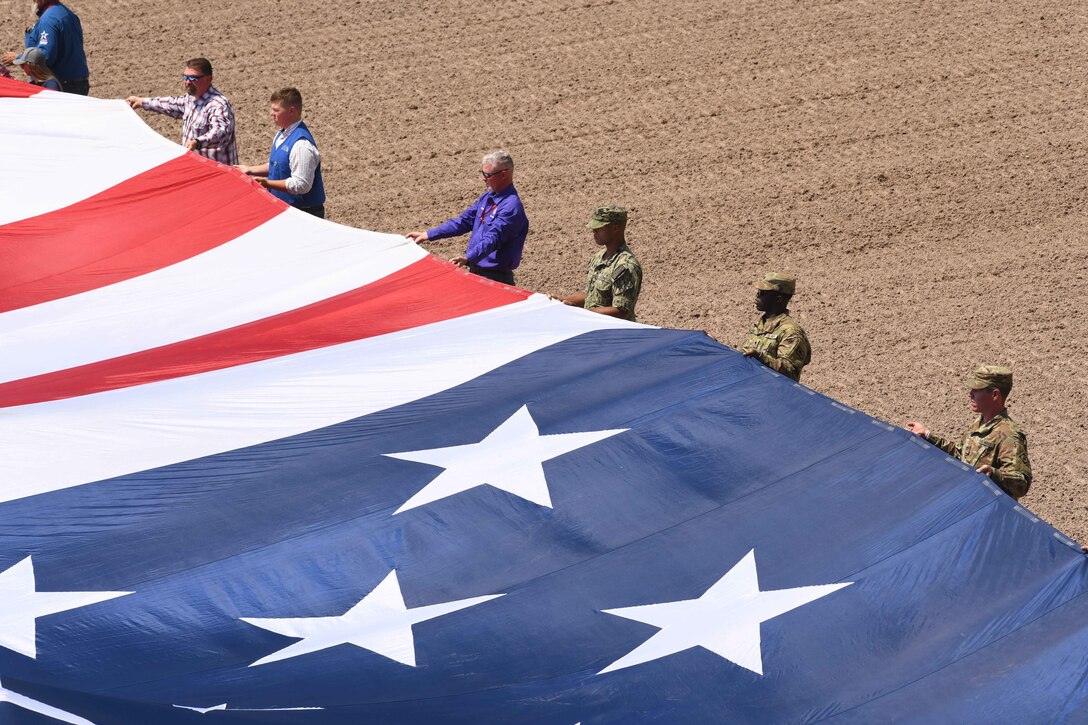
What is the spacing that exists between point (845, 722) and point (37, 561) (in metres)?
2.63

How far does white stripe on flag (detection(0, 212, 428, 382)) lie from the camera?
604 cm

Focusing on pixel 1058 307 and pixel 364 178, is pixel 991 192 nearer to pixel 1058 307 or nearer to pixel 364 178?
pixel 1058 307

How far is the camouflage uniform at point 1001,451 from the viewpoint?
17.8 feet

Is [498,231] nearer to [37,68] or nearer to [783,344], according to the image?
[783,344]

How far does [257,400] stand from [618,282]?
203 cm

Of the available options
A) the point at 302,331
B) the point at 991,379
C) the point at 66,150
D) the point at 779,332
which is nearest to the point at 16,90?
the point at 66,150

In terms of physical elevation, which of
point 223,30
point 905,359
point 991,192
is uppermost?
point 223,30

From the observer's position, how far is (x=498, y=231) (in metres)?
6.97

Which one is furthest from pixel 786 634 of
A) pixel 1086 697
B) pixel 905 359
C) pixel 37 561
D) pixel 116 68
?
pixel 116 68

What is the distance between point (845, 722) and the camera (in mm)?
3693

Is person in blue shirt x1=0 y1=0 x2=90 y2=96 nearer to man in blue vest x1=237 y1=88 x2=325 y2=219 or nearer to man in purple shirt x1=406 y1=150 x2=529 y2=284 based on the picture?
man in blue vest x1=237 y1=88 x2=325 y2=219

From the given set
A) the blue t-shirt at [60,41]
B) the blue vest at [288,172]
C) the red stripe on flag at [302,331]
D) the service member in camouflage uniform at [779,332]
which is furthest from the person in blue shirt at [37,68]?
the service member in camouflage uniform at [779,332]

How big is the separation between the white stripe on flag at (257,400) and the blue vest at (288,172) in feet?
7.16

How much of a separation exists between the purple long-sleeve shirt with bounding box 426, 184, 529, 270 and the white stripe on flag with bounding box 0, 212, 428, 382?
53cm
